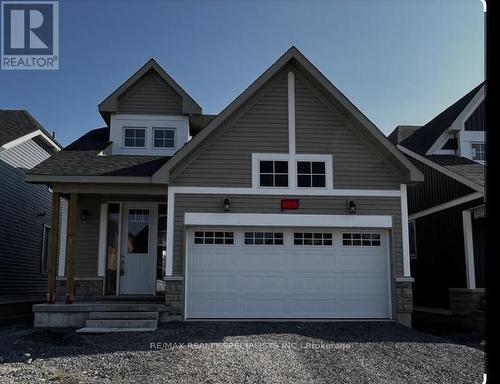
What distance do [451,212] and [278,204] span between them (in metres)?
5.52

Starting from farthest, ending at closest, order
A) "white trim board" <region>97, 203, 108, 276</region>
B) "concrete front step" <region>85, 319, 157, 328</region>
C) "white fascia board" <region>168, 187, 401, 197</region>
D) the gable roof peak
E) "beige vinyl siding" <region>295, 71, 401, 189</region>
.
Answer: the gable roof peak, "white trim board" <region>97, 203, 108, 276</region>, "beige vinyl siding" <region>295, 71, 401, 189</region>, "white fascia board" <region>168, 187, 401, 197</region>, "concrete front step" <region>85, 319, 157, 328</region>

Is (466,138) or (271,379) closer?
(271,379)

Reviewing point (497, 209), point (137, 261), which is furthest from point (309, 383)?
point (137, 261)

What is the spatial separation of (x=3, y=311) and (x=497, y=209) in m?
16.2

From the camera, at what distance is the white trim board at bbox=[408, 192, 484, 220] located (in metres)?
13.0

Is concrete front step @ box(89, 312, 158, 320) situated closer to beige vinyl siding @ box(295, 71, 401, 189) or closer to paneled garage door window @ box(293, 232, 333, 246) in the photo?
paneled garage door window @ box(293, 232, 333, 246)

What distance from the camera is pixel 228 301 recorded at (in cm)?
1155

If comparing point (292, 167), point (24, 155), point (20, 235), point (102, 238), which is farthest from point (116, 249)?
point (24, 155)

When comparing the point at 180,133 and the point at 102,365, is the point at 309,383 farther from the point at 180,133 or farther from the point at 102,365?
the point at 180,133

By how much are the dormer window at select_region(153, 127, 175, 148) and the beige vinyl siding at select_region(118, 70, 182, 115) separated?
462mm

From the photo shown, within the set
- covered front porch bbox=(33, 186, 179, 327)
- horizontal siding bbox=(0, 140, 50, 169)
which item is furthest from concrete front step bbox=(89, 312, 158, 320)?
horizontal siding bbox=(0, 140, 50, 169)

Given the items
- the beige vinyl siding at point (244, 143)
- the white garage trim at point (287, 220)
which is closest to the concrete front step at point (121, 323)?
the white garage trim at point (287, 220)

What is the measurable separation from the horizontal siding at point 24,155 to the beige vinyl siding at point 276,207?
23.5ft

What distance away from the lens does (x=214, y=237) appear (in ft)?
38.8
